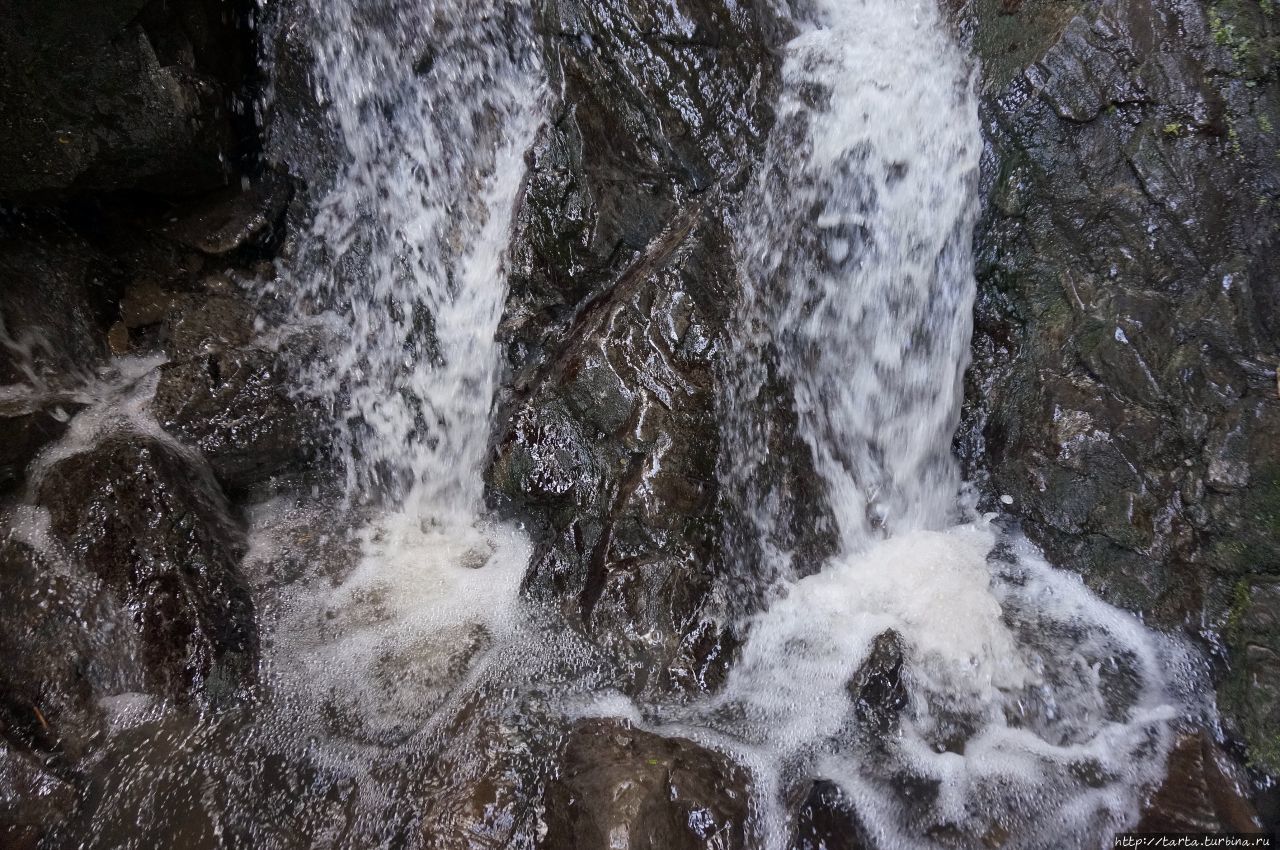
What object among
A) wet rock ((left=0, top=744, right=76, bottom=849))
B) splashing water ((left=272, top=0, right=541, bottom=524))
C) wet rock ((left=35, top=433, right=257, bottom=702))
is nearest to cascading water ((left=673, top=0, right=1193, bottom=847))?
splashing water ((left=272, top=0, right=541, bottom=524))

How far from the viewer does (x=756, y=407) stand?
350cm

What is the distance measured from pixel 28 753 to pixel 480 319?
2562mm

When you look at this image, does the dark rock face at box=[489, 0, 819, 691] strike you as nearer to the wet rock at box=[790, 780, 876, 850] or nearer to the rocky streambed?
the rocky streambed

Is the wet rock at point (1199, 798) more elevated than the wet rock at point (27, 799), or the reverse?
the wet rock at point (1199, 798)

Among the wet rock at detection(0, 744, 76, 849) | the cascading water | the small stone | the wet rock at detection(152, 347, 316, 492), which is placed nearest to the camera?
the wet rock at detection(0, 744, 76, 849)

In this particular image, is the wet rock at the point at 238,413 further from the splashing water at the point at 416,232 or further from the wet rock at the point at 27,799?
the wet rock at the point at 27,799

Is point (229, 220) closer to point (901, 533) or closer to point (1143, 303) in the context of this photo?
point (901, 533)

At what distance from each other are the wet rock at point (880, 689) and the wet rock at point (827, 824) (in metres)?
0.42

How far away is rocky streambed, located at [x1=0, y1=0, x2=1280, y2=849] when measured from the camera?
9.05ft

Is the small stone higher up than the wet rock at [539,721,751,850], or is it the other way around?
the small stone

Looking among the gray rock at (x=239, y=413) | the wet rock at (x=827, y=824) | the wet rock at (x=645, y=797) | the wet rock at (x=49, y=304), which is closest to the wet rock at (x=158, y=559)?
the gray rock at (x=239, y=413)

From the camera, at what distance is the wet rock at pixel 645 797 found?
7.77 ft

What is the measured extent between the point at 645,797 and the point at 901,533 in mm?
2085

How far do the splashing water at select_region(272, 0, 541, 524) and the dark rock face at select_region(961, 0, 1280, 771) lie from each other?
2480 millimetres
